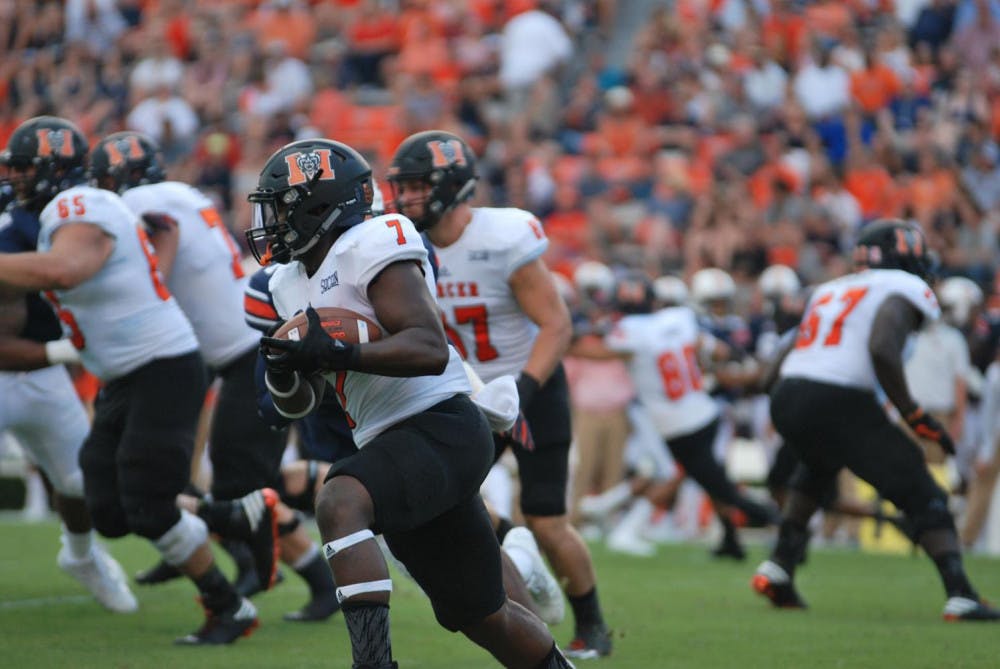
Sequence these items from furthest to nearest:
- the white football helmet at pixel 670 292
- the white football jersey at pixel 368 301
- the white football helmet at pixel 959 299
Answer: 1. the white football helmet at pixel 670 292
2. the white football helmet at pixel 959 299
3. the white football jersey at pixel 368 301

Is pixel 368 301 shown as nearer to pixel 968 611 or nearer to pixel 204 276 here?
pixel 204 276

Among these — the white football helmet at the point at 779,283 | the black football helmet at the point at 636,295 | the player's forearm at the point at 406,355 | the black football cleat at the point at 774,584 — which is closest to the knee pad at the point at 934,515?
the black football cleat at the point at 774,584

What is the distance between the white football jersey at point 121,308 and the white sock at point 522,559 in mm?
1674

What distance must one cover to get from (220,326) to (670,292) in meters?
6.18

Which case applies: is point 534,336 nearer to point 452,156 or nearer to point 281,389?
point 452,156

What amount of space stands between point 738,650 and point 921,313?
6.16ft

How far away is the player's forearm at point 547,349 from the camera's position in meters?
5.97

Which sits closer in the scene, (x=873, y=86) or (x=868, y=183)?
(x=868, y=183)

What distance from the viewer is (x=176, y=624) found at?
6.85 metres

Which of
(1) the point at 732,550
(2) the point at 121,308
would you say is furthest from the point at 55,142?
(1) the point at 732,550

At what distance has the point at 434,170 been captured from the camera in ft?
20.0

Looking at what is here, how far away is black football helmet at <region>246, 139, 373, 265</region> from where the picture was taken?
433 centimetres

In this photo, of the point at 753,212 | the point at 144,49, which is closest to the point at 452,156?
the point at 753,212

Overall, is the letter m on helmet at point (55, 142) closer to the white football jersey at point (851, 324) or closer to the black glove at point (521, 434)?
the black glove at point (521, 434)
